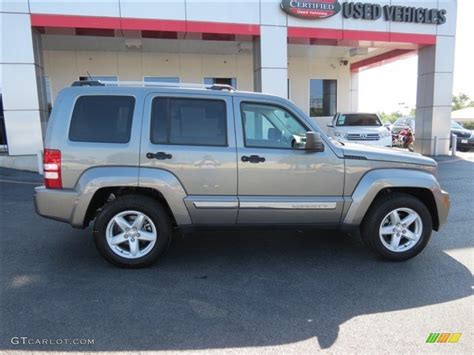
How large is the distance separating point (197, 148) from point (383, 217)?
7.52 feet

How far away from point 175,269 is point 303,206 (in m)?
1.62

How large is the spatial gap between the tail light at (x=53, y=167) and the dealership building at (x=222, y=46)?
7.48m

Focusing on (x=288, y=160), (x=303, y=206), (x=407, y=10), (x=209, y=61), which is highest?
(x=407, y=10)

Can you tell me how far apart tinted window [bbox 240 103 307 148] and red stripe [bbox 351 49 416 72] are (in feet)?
43.7

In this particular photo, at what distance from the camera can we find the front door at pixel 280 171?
4.12 metres

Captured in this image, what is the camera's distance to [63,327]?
9.87 feet

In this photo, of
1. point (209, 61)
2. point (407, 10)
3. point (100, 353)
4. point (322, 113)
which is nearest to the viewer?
point (100, 353)

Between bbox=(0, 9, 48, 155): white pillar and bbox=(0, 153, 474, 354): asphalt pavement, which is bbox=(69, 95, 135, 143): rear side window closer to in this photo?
bbox=(0, 153, 474, 354): asphalt pavement

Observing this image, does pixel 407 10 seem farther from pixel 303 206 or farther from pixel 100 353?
pixel 100 353

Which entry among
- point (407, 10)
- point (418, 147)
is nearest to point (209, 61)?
point (407, 10)

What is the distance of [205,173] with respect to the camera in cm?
405

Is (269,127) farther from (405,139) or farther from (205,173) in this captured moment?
(405,139)

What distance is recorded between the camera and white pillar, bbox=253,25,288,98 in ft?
37.7

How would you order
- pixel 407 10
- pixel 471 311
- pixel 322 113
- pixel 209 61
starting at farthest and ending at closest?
pixel 322 113, pixel 209 61, pixel 407 10, pixel 471 311
